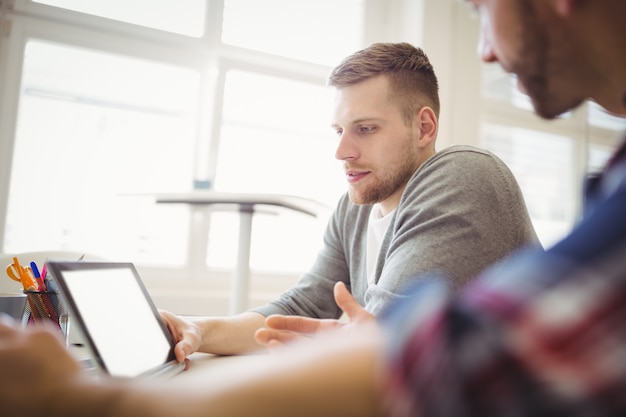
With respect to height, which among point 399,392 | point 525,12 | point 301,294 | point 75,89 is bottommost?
point 301,294

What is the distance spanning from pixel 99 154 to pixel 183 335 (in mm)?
1503

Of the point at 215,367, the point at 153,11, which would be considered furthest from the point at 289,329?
the point at 153,11

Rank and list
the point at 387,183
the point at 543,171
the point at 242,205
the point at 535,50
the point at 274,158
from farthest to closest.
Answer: the point at 543,171 → the point at 274,158 → the point at 242,205 → the point at 387,183 → the point at 535,50

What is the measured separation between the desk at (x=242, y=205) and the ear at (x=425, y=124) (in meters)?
0.33

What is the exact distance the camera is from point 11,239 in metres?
1.98

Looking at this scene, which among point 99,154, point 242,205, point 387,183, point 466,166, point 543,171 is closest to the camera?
point 466,166

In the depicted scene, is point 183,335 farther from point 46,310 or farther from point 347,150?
point 347,150

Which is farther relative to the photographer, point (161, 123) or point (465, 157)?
point (161, 123)

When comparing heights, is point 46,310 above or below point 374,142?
below

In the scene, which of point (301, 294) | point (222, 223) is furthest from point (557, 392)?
point (222, 223)

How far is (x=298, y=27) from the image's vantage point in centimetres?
Result: 259

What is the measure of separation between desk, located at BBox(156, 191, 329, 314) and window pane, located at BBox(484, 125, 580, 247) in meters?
1.91

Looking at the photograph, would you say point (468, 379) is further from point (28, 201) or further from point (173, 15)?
point (173, 15)

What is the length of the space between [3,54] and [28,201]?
0.61m
